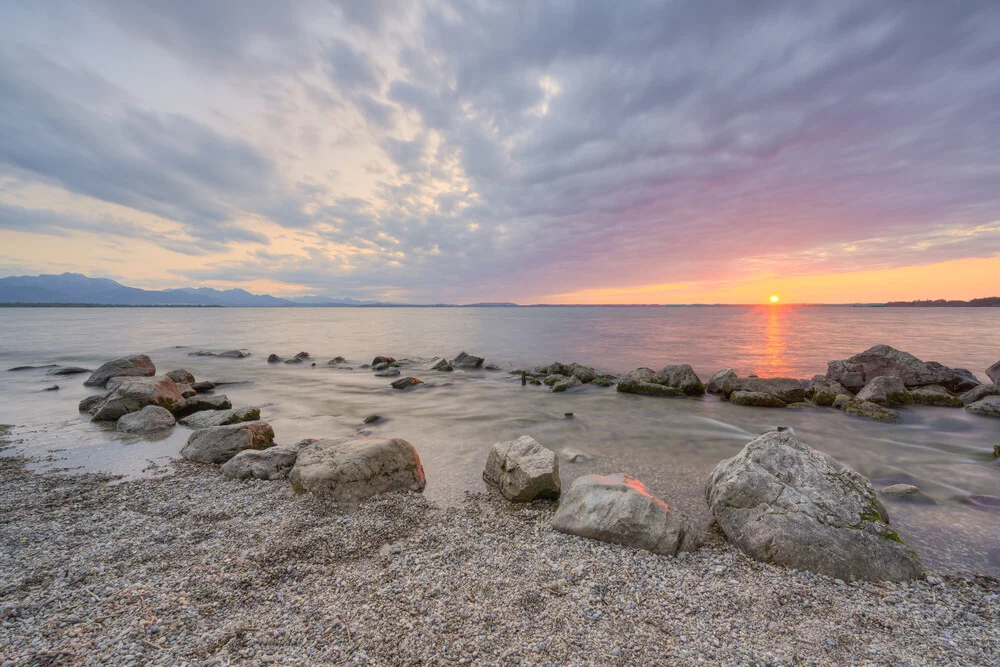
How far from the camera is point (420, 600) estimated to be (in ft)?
15.4

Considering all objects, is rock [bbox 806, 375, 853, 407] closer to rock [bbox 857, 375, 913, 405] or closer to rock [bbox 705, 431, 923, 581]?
rock [bbox 857, 375, 913, 405]

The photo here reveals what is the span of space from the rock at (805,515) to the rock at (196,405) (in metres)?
15.3

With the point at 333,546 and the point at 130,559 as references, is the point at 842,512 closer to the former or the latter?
the point at 333,546

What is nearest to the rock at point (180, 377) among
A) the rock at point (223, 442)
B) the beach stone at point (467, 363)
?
the rock at point (223, 442)

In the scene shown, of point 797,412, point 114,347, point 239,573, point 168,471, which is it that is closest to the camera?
point 239,573

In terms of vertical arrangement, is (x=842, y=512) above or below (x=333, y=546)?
above

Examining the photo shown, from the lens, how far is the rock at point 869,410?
46.5 feet

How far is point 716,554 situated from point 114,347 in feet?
175

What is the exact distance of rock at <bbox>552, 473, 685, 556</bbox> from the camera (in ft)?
18.9

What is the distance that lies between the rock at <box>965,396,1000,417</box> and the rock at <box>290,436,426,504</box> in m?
20.9

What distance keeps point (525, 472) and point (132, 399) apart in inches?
536

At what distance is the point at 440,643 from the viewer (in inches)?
160

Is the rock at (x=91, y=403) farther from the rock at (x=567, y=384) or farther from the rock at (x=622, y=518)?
the rock at (x=567, y=384)

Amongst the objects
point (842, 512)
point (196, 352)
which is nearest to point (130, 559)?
point (842, 512)
